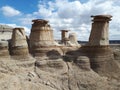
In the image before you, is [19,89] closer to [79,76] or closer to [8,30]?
[79,76]

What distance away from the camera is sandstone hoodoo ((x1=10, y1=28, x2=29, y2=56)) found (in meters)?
28.1

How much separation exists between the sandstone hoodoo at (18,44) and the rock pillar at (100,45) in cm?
677

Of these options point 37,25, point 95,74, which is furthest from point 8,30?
point 95,74

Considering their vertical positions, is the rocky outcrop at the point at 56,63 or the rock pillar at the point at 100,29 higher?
the rock pillar at the point at 100,29

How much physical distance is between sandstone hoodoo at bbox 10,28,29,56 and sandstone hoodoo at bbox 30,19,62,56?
140cm

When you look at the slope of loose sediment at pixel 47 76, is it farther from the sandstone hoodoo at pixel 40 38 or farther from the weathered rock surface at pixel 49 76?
the sandstone hoodoo at pixel 40 38

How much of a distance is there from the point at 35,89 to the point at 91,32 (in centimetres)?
911

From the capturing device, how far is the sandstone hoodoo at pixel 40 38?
2950 cm

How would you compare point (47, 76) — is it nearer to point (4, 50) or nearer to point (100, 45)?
point (4, 50)

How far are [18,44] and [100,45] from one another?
8.19 metres

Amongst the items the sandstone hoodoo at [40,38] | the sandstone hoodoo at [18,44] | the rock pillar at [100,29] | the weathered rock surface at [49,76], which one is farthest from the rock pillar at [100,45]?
the sandstone hoodoo at [18,44]

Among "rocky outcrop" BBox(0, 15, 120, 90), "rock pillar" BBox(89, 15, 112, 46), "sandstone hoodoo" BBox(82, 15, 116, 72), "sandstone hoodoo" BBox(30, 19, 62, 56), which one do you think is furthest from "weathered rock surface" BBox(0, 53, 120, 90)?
"rock pillar" BBox(89, 15, 112, 46)

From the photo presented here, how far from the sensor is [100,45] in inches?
1169

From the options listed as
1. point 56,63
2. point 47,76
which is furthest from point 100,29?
point 47,76
